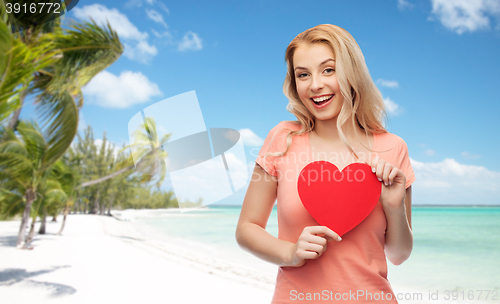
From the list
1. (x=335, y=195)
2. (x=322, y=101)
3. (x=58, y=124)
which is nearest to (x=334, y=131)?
(x=322, y=101)

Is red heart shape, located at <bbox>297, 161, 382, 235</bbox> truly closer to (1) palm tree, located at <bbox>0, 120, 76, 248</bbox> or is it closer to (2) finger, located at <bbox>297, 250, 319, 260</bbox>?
(2) finger, located at <bbox>297, 250, 319, 260</bbox>

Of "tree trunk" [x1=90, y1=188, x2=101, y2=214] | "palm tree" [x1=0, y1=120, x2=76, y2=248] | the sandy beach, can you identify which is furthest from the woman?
"tree trunk" [x1=90, y1=188, x2=101, y2=214]

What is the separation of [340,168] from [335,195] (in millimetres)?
115

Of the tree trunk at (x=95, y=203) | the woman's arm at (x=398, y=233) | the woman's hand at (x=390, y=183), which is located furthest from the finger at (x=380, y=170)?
the tree trunk at (x=95, y=203)

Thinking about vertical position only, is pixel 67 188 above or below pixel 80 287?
above

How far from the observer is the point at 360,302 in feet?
2.97

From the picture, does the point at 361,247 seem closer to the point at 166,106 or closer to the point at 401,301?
the point at 166,106

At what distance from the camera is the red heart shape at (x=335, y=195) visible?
0.93 metres

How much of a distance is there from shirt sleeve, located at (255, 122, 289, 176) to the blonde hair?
23 millimetres

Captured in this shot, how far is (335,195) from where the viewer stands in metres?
0.98

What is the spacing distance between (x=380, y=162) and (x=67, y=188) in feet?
35.9

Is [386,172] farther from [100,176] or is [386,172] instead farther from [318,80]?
[100,176]

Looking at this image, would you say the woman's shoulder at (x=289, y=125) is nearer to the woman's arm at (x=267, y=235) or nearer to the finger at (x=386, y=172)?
the woman's arm at (x=267, y=235)

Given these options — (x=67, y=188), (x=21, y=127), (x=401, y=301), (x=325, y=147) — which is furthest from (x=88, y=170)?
(x=325, y=147)
